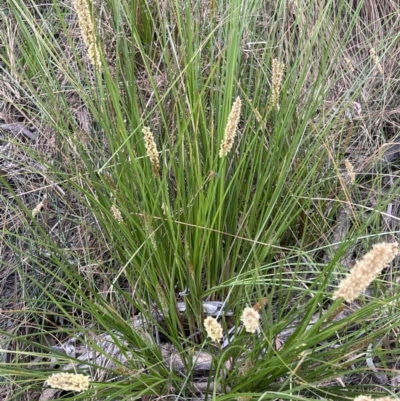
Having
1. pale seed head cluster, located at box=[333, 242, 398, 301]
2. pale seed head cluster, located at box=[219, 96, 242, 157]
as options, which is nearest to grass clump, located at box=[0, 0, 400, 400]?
pale seed head cluster, located at box=[219, 96, 242, 157]

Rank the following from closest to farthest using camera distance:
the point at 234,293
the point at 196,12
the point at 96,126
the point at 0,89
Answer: the point at 234,293 < the point at 196,12 < the point at 96,126 < the point at 0,89

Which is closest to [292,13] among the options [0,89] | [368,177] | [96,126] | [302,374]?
[368,177]

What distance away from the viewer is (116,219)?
1056mm

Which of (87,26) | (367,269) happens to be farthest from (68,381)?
(87,26)

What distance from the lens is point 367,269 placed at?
594 mm

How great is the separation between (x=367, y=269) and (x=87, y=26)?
0.58 m

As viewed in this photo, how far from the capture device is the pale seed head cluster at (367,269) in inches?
23.1

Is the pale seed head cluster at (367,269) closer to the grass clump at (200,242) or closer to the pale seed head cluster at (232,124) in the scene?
the grass clump at (200,242)

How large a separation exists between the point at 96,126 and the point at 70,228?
294 millimetres

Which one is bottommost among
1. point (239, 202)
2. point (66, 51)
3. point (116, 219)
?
point (239, 202)

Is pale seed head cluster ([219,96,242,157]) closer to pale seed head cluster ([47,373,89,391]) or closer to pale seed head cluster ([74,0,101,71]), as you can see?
pale seed head cluster ([74,0,101,71])

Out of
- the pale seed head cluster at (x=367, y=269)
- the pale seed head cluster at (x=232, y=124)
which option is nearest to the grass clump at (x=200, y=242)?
the pale seed head cluster at (x=232, y=124)

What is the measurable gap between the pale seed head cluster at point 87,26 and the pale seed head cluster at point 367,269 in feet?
1.84

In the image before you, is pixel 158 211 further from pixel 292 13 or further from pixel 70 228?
pixel 292 13
